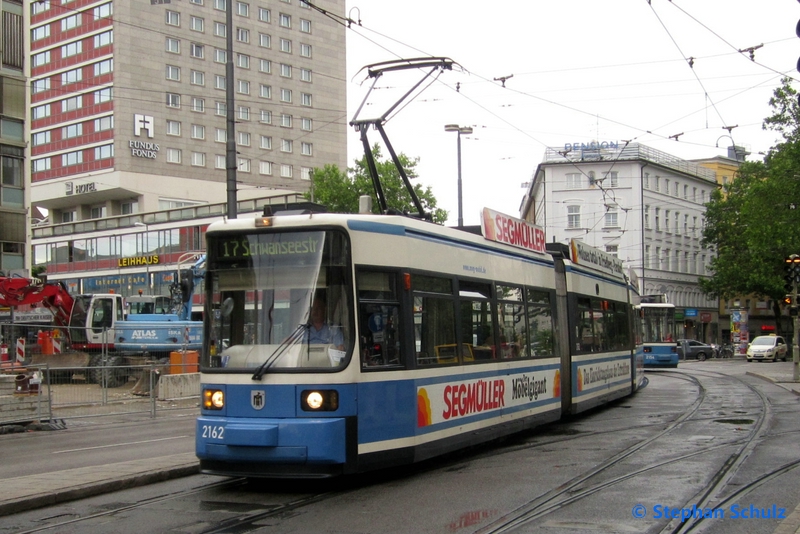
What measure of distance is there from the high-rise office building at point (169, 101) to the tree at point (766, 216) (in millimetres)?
33172

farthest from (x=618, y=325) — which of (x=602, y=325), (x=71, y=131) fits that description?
(x=71, y=131)

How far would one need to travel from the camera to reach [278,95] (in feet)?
251

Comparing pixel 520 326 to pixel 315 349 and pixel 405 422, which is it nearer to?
pixel 405 422

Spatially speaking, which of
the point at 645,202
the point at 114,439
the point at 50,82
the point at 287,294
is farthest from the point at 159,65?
the point at 287,294

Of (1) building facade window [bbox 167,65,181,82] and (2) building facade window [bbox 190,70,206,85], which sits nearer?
(1) building facade window [bbox 167,65,181,82]

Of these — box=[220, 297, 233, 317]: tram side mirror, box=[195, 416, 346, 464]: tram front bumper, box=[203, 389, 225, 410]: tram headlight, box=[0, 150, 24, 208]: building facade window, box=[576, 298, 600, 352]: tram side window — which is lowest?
box=[195, 416, 346, 464]: tram front bumper

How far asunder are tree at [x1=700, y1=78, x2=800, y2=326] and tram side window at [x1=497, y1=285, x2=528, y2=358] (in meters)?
33.9

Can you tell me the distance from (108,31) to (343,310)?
64128 mm

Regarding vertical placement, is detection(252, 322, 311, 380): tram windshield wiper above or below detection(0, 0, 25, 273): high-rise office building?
below

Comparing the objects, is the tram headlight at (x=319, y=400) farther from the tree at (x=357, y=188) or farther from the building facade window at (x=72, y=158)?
the building facade window at (x=72, y=158)

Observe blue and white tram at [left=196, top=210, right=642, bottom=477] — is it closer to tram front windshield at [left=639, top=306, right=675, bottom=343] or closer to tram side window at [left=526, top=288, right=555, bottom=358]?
tram side window at [left=526, top=288, right=555, bottom=358]

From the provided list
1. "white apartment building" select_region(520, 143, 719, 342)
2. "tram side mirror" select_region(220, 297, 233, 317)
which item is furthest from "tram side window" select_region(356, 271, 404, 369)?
"white apartment building" select_region(520, 143, 719, 342)

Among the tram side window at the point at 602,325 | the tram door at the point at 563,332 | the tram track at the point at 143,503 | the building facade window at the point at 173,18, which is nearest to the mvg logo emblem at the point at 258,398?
the tram track at the point at 143,503

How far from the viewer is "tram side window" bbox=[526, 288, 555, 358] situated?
13703 millimetres
